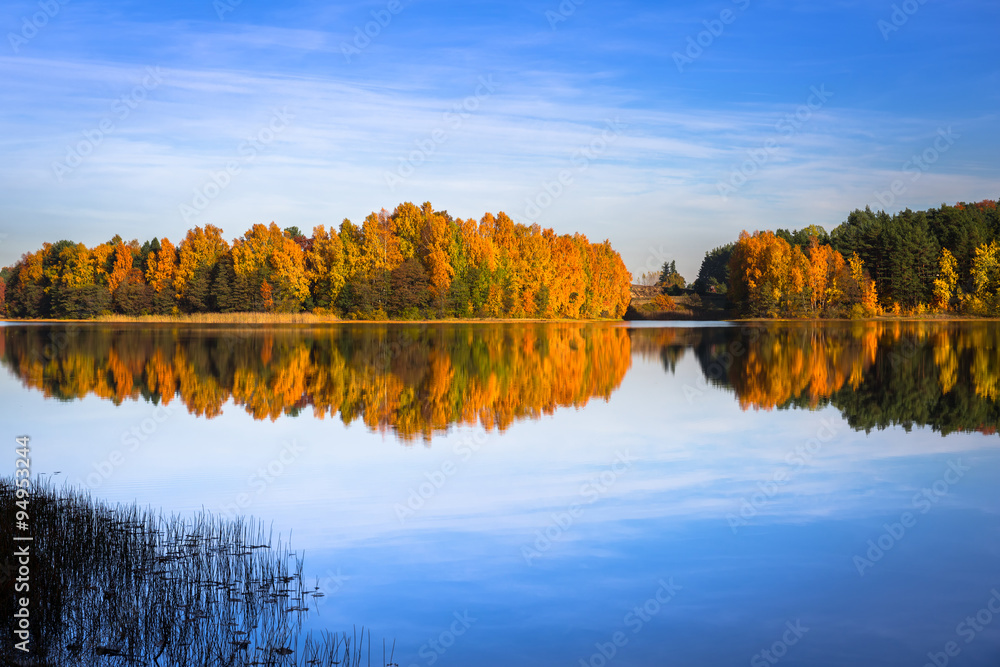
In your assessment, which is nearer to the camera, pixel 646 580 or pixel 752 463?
pixel 646 580

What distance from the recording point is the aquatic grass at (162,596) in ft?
20.1

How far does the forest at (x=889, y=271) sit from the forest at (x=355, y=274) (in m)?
25.4

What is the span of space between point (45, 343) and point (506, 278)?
5901 cm

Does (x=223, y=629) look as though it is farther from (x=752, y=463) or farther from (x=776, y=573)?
(x=752, y=463)

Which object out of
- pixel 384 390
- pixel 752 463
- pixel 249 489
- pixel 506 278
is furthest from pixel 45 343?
pixel 506 278

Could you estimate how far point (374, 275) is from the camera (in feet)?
302

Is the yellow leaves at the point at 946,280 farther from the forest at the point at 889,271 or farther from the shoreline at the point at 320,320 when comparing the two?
the shoreline at the point at 320,320

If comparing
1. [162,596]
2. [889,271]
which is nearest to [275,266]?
[889,271]

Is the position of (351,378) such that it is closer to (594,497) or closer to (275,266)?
(594,497)

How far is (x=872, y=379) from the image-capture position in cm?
2681

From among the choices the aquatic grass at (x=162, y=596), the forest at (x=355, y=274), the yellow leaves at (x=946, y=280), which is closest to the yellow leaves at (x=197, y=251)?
the forest at (x=355, y=274)

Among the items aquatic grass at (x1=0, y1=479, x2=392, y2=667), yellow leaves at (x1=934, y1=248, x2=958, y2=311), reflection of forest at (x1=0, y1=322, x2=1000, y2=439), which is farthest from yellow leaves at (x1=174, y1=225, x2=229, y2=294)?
aquatic grass at (x1=0, y1=479, x2=392, y2=667)

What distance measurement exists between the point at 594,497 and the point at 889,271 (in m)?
102

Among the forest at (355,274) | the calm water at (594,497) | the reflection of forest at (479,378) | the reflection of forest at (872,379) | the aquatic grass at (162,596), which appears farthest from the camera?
the forest at (355,274)
